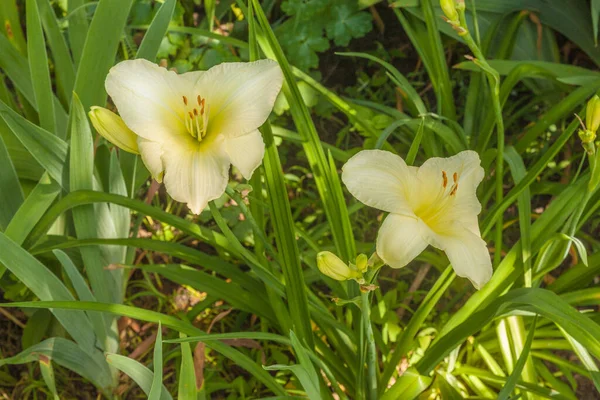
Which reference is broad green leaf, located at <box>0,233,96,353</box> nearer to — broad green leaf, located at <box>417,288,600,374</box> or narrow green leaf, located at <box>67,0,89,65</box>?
narrow green leaf, located at <box>67,0,89,65</box>

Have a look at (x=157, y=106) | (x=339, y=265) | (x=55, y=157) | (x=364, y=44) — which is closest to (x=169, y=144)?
(x=157, y=106)

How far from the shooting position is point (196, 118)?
890 mm

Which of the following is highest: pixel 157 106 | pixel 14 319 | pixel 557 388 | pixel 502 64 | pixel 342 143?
pixel 502 64

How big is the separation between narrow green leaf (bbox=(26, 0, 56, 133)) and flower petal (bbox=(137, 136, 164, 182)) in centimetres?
49

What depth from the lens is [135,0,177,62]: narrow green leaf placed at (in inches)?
47.4

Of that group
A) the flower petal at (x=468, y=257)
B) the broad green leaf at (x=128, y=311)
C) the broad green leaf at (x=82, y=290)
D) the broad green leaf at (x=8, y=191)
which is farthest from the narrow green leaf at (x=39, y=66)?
the flower petal at (x=468, y=257)

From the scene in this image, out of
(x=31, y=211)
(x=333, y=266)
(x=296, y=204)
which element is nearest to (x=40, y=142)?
(x=31, y=211)

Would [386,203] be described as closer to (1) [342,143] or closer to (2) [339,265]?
(2) [339,265]

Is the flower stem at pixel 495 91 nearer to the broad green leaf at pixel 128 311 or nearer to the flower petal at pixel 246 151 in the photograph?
the flower petal at pixel 246 151

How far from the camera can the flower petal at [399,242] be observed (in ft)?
2.68

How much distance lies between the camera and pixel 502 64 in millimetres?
1482

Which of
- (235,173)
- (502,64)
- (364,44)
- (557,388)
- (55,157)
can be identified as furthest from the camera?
(364,44)

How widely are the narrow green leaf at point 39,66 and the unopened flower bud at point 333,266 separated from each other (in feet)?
2.33

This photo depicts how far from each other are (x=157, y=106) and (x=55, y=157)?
393 mm
